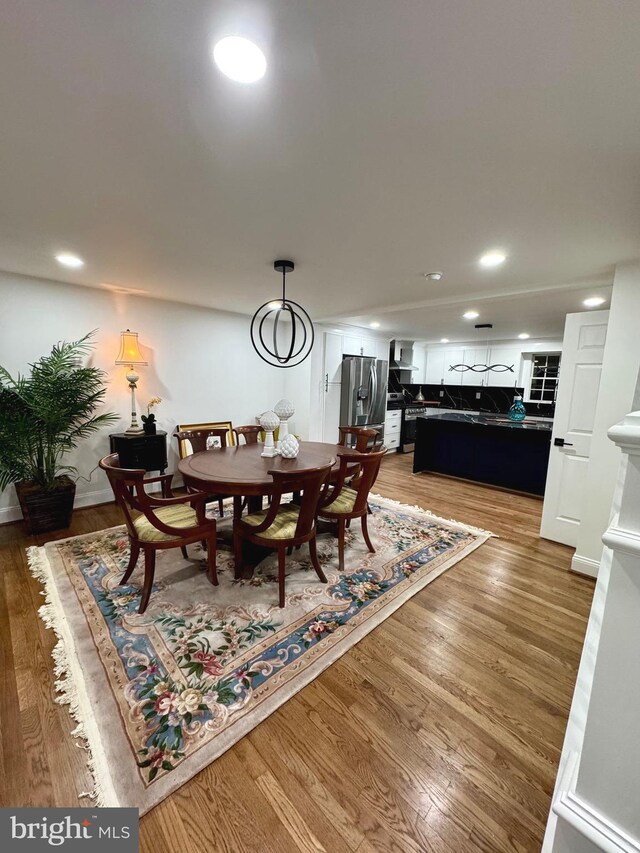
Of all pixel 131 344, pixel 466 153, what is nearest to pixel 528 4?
pixel 466 153

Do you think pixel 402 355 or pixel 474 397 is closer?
pixel 402 355

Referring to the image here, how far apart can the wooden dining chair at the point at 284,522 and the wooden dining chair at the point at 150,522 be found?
24 centimetres

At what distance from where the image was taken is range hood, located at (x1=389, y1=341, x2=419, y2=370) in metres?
6.91

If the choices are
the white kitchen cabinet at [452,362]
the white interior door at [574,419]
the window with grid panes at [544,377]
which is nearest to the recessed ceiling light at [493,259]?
the white interior door at [574,419]

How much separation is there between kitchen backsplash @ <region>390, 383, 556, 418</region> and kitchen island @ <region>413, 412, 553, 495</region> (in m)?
1.75

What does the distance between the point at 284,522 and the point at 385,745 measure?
1.25 meters

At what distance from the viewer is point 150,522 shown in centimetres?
211

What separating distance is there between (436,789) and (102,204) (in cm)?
296

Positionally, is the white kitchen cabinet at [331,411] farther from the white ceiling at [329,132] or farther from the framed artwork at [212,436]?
the white ceiling at [329,132]

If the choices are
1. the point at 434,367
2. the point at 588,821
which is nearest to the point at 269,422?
the point at 588,821

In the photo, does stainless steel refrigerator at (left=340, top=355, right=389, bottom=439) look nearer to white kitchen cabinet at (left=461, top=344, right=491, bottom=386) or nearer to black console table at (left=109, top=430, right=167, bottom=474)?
white kitchen cabinet at (left=461, top=344, right=491, bottom=386)

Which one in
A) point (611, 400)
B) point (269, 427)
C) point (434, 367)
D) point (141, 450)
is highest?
point (434, 367)

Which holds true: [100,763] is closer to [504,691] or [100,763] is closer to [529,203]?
[504,691]

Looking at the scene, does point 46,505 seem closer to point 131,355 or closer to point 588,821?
point 131,355
